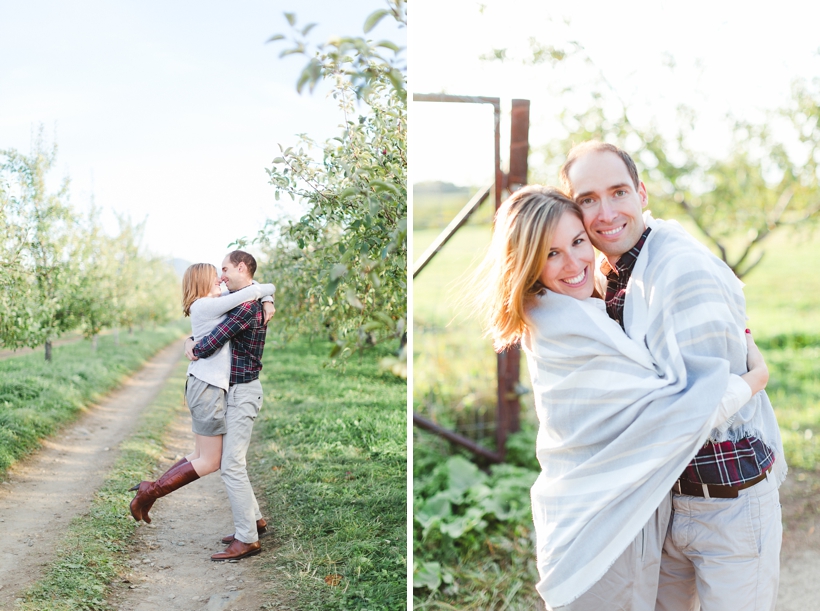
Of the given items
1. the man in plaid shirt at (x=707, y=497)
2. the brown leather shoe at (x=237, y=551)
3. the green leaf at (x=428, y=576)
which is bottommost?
the green leaf at (x=428, y=576)

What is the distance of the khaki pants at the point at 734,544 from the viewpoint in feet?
5.40

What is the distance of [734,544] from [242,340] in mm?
1929

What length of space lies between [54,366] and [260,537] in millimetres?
1121

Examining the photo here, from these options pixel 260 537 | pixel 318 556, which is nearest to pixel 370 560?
pixel 318 556

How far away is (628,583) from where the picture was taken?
1677 millimetres

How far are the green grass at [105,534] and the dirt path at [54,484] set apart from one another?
0.04 meters

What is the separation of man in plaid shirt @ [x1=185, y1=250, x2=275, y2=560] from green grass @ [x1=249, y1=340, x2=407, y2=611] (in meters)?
0.13

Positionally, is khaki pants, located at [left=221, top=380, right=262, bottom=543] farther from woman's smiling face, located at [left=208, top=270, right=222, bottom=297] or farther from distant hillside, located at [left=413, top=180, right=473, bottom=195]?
distant hillside, located at [left=413, top=180, right=473, bottom=195]

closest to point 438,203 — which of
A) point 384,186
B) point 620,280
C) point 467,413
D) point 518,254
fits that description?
point 467,413

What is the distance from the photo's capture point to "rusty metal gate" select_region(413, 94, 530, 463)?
3051 mm

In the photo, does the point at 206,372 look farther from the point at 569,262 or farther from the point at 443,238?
the point at 569,262

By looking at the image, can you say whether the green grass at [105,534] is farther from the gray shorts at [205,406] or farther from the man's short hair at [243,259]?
the man's short hair at [243,259]

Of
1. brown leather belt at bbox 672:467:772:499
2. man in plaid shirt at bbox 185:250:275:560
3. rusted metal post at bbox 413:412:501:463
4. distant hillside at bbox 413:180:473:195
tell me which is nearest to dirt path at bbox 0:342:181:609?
man in plaid shirt at bbox 185:250:275:560

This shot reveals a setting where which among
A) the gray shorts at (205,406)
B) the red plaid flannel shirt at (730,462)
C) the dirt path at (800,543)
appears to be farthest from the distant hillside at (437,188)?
the dirt path at (800,543)
